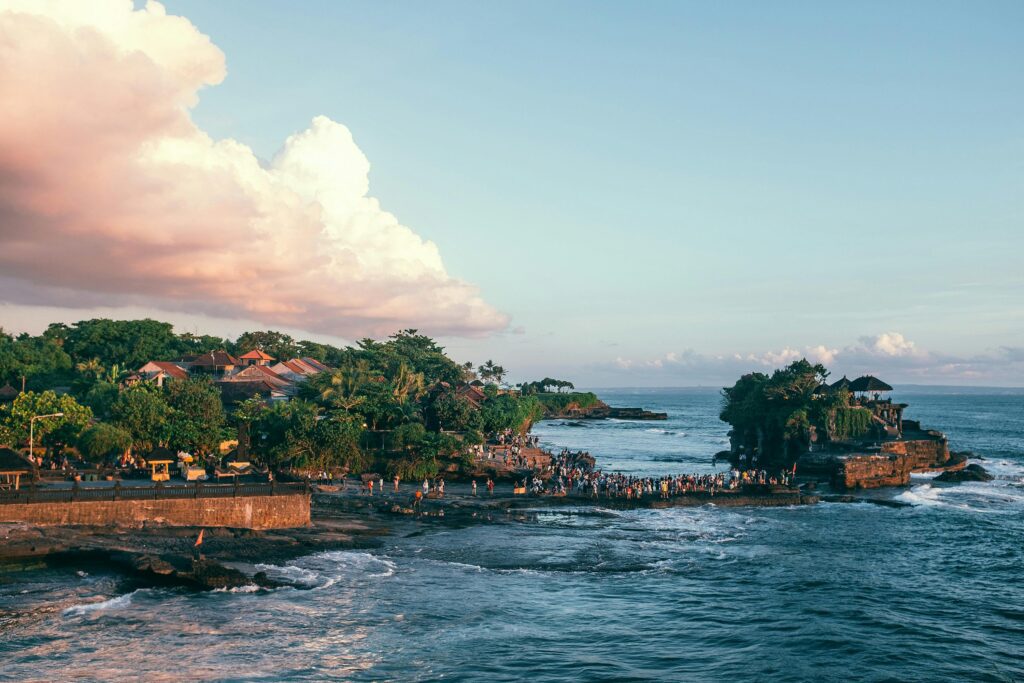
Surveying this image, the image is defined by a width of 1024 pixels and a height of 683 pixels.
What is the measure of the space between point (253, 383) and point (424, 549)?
51.4 meters

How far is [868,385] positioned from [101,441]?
248 feet

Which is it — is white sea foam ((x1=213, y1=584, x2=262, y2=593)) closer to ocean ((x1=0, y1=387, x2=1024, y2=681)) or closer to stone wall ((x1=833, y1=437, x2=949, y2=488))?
ocean ((x1=0, y1=387, x2=1024, y2=681))

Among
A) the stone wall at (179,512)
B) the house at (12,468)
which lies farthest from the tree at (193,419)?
the stone wall at (179,512)

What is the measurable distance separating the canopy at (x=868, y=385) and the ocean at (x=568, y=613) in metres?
38.0

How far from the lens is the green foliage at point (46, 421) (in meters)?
55.7

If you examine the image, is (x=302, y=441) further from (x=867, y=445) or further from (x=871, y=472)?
(x=867, y=445)

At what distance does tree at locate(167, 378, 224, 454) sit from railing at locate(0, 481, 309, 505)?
16755 mm

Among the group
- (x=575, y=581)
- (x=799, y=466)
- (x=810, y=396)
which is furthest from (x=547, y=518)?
(x=810, y=396)

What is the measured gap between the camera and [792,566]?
132ft

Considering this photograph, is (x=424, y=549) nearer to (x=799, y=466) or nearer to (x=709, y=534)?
(x=709, y=534)

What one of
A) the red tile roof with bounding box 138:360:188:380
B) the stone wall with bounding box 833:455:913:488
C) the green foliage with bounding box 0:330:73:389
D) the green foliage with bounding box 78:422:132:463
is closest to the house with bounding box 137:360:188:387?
the red tile roof with bounding box 138:360:188:380

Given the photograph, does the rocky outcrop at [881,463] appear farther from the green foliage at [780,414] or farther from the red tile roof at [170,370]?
the red tile roof at [170,370]

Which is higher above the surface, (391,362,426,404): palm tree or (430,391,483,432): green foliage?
(391,362,426,404): palm tree

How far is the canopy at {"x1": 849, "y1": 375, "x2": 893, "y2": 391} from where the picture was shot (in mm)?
85500
